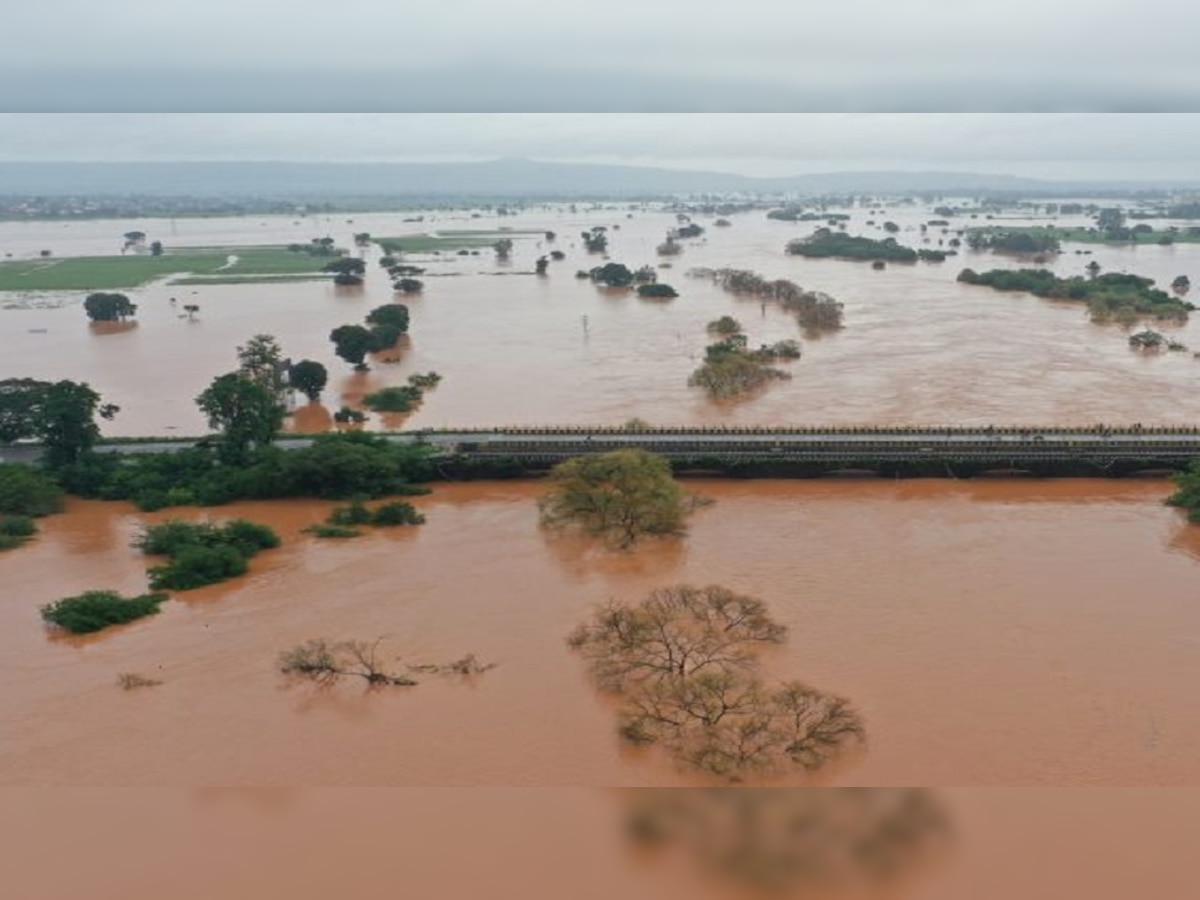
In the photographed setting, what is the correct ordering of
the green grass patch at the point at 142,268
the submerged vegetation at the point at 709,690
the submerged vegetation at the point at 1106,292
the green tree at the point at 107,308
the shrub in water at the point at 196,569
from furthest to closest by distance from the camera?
the green grass patch at the point at 142,268, the green tree at the point at 107,308, the submerged vegetation at the point at 1106,292, the shrub in water at the point at 196,569, the submerged vegetation at the point at 709,690

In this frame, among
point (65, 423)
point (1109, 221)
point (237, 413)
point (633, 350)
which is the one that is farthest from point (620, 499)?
point (1109, 221)

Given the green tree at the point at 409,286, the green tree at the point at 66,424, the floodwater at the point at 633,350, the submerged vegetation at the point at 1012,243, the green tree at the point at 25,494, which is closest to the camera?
the green tree at the point at 25,494

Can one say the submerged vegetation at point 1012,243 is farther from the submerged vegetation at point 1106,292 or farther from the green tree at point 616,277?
the green tree at point 616,277

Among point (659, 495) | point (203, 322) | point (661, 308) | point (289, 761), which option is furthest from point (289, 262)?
point (289, 761)

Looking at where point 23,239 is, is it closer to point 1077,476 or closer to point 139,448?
point 139,448

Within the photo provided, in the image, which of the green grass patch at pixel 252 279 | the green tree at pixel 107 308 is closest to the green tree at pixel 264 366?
the green tree at pixel 107 308

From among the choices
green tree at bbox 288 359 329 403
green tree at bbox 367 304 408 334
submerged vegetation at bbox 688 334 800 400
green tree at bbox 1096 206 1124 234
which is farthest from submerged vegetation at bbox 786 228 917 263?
green tree at bbox 288 359 329 403

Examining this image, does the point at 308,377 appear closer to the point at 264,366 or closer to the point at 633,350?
the point at 264,366
